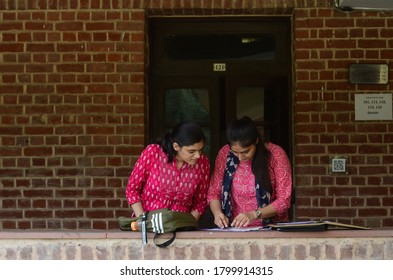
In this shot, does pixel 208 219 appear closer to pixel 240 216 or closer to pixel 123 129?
pixel 123 129

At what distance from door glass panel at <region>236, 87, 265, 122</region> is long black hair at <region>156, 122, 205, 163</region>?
2.37 meters

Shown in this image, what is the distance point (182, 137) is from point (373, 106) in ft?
8.48

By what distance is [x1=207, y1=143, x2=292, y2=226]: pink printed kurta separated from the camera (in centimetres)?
473

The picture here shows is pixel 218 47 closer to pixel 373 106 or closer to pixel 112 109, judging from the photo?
pixel 112 109

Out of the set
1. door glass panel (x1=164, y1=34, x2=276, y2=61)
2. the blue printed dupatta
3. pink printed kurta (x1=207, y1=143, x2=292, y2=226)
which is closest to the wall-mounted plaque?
door glass panel (x1=164, y1=34, x2=276, y2=61)

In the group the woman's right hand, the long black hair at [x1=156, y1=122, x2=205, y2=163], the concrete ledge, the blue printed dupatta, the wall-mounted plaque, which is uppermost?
the wall-mounted plaque

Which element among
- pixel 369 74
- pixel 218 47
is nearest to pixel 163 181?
pixel 218 47

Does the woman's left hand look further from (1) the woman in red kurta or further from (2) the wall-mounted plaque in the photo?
(2) the wall-mounted plaque

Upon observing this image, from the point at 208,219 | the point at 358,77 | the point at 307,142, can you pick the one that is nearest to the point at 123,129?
the point at 208,219

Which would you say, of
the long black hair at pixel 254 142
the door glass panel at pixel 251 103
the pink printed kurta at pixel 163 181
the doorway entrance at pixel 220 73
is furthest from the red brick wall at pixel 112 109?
the long black hair at pixel 254 142

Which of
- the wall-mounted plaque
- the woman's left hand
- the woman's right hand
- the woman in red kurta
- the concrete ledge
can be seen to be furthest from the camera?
the wall-mounted plaque

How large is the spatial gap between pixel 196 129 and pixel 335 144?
2.32m

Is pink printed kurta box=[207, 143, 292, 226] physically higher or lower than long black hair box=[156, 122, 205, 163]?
lower

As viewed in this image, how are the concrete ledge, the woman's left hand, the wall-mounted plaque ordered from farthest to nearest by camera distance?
the wall-mounted plaque < the woman's left hand < the concrete ledge
